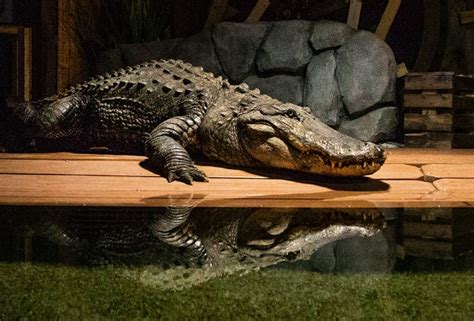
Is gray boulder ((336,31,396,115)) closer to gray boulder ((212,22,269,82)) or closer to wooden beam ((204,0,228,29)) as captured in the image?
gray boulder ((212,22,269,82))

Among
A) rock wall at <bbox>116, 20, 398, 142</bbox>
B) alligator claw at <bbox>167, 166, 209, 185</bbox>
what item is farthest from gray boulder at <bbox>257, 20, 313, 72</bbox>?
alligator claw at <bbox>167, 166, 209, 185</bbox>

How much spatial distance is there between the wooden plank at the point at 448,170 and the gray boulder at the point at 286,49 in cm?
253

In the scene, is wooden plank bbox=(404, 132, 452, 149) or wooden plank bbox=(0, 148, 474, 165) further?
wooden plank bbox=(404, 132, 452, 149)

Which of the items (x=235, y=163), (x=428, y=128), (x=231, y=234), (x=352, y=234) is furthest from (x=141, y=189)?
(x=428, y=128)

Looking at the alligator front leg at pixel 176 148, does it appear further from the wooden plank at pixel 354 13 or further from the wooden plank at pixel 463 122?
the wooden plank at pixel 354 13

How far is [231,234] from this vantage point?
2283mm

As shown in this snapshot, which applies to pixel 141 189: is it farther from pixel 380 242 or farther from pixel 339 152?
pixel 380 242

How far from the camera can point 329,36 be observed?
626 centimetres

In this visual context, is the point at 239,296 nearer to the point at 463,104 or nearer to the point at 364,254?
the point at 364,254

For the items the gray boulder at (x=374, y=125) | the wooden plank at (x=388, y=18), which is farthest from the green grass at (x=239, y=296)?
the wooden plank at (x=388, y=18)

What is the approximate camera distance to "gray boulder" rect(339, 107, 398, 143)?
5.96 m

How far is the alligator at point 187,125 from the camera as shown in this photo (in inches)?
139

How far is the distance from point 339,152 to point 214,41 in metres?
3.52

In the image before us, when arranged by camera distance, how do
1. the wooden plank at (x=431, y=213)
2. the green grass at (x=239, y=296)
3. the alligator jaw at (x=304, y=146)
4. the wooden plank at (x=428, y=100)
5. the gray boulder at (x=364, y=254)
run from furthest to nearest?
the wooden plank at (x=428, y=100) < the alligator jaw at (x=304, y=146) < the wooden plank at (x=431, y=213) < the gray boulder at (x=364, y=254) < the green grass at (x=239, y=296)
